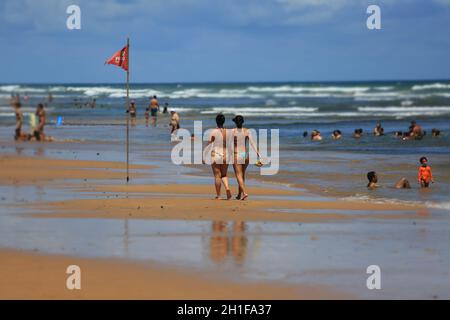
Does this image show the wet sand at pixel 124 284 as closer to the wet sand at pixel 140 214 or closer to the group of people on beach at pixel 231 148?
the wet sand at pixel 140 214

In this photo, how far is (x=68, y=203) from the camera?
1580cm

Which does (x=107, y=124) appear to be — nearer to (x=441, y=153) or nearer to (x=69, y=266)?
(x=441, y=153)

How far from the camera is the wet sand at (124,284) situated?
9297 mm

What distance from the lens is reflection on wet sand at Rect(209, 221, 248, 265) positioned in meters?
11.1

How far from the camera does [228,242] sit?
12031mm

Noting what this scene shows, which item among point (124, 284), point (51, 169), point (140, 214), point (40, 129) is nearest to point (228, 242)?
point (124, 284)

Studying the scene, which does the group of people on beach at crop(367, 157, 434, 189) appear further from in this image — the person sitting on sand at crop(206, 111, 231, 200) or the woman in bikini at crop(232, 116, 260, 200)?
the person sitting on sand at crop(206, 111, 231, 200)

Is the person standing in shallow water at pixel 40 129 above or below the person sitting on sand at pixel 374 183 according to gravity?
above

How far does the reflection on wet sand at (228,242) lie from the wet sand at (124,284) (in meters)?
0.88

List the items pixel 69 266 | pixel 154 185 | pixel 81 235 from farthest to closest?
pixel 154 185 → pixel 81 235 → pixel 69 266

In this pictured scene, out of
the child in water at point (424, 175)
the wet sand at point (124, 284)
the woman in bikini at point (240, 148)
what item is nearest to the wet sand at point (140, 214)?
the wet sand at point (124, 284)

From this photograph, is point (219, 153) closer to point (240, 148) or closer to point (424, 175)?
point (240, 148)
